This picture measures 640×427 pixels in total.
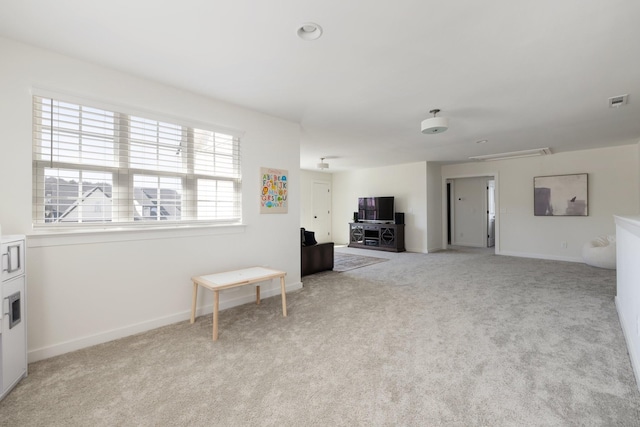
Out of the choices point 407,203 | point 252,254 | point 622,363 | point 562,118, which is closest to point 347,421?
point 622,363

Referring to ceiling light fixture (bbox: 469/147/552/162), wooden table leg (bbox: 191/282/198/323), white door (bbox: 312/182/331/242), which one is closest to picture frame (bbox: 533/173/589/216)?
ceiling light fixture (bbox: 469/147/552/162)

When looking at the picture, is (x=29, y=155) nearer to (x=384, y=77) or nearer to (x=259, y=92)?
(x=259, y=92)

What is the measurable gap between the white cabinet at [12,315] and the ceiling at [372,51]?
151cm

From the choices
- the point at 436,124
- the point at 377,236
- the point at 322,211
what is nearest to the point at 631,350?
the point at 436,124

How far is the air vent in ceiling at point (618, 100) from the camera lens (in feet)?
10.1

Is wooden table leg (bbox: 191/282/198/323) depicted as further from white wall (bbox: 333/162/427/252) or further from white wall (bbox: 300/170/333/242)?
white wall (bbox: 333/162/427/252)

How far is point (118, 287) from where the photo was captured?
254 centimetres

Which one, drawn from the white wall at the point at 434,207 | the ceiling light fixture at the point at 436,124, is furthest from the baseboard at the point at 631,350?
the white wall at the point at 434,207

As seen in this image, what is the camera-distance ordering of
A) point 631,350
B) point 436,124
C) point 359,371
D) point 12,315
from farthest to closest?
point 436,124
point 631,350
point 359,371
point 12,315

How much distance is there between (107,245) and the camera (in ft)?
8.16

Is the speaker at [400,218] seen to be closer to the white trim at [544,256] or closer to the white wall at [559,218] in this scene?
the white wall at [559,218]

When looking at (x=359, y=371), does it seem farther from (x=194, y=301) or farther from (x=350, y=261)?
(x=350, y=261)

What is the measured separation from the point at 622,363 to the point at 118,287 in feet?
13.1

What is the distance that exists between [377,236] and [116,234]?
6249 mm
